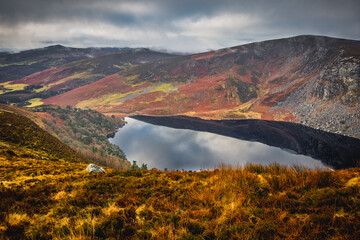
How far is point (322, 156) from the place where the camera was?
34.3 metres

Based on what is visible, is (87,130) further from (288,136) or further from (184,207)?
(288,136)

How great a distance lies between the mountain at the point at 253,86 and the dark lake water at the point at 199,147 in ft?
40.4

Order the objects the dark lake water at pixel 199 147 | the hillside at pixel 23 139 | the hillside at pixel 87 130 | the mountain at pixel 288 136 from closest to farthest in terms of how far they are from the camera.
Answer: the hillside at pixel 23 139
the hillside at pixel 87 130
the mountain at pixel 288 136
the dark lake water at pixel 199 147

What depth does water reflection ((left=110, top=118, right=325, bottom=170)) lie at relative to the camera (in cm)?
3380

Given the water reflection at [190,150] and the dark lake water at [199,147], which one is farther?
the dark lake water at [199,147]

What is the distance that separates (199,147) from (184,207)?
126 feet

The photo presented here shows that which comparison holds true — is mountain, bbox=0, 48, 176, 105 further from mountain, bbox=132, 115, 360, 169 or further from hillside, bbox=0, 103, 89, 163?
hillside, bbox=0, 103, 89, 163

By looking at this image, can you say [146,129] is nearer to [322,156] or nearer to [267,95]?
[322,156]

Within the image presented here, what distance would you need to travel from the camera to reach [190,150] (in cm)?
4028

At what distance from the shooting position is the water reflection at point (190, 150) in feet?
111

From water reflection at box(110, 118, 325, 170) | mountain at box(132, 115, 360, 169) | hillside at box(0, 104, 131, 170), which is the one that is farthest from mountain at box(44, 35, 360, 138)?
hillside at box(0, 104, 131, 170)

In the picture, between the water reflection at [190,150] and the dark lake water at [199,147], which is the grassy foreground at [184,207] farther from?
the water reflection at [190,150]

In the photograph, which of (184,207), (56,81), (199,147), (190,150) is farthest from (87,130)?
(56,81)

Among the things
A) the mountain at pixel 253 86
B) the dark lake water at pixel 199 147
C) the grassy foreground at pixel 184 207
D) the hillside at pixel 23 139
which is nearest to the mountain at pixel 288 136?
the dark lake water at pixel 199 147
